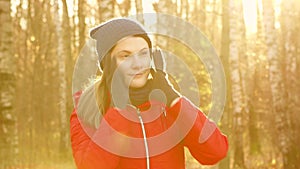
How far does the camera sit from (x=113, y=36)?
8.86 ft

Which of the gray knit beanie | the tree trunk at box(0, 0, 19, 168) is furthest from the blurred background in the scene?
the gray knit beanie

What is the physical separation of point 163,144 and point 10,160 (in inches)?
299

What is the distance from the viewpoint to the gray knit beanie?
270 centimetres

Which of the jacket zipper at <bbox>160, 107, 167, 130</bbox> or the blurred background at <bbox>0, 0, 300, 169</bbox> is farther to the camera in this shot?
the blurred background at <bbox>0, 0, 300, 169</bbox>

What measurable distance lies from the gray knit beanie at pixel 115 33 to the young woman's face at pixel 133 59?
24mm

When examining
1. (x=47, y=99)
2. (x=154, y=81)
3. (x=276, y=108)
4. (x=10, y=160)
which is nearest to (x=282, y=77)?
(x=276, y=108)

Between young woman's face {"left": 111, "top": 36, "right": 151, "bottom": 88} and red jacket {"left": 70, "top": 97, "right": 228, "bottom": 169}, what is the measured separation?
12 cm

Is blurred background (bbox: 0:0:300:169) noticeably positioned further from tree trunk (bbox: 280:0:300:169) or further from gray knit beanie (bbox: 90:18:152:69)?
gray knit beanie (bbox: 90:18:152:69)

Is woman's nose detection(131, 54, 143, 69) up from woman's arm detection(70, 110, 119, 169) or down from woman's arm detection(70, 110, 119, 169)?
up

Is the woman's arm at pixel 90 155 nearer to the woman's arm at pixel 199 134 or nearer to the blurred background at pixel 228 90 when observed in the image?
the woman's arm at pixel 199 134

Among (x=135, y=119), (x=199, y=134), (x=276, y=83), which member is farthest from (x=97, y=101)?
(x=276, y=83)

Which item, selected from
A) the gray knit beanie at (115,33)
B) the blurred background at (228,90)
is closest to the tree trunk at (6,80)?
the blurred background at (228,90)

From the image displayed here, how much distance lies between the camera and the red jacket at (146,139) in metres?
2.56

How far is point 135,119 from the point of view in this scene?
2.64m
